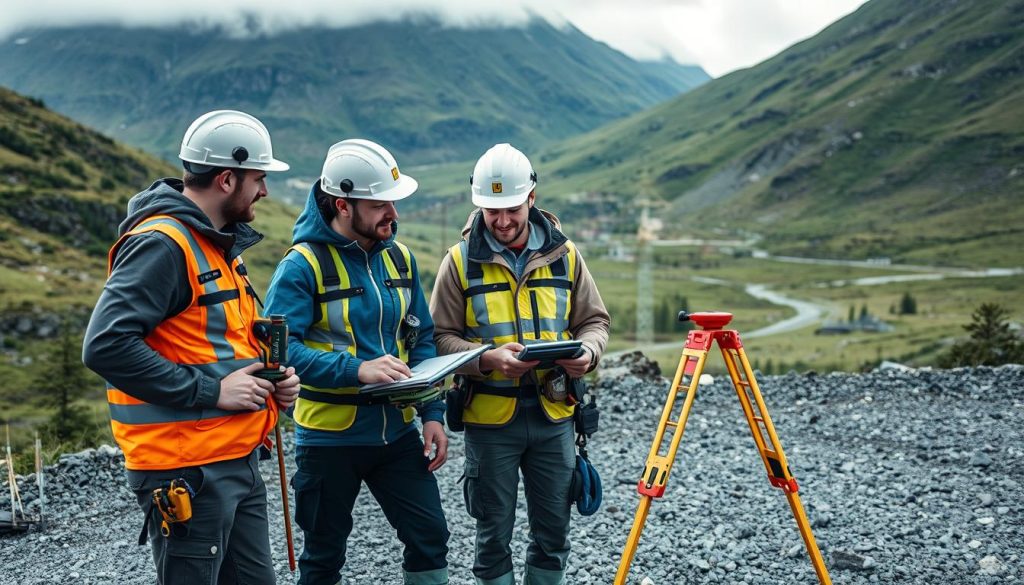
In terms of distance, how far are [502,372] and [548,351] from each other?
40 centimetres

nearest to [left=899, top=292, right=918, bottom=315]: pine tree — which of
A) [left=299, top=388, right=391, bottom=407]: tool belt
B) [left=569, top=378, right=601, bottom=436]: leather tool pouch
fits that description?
[left=569, top=378, right=601, bottom=436]: leather tool pouch

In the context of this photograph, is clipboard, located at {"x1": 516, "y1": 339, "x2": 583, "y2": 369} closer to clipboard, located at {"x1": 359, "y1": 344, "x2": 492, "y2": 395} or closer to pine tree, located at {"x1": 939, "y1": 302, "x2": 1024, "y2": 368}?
clipboard, located at {"x1": 359, "y1": 344, "x2": 492, "y2": 395}

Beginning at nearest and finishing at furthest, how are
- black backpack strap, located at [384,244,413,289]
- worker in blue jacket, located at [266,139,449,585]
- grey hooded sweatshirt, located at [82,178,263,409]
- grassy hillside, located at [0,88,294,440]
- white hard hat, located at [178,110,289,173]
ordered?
1. grey hooded sweatshirt, located at [82,178,263,409]
2. white hard hat, located at [178,110,289,173]
3. worker in blue jacket, located at [266,139,449,585]
4. black backpack strap, located at [384,244,413,289]
5. grassy hillside, located at [0,88,294,440]

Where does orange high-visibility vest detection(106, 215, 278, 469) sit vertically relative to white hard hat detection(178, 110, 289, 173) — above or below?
below

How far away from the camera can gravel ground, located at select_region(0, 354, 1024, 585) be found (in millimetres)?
6449

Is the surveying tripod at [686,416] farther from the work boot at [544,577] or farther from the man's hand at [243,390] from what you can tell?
the man's hand at [243,390]

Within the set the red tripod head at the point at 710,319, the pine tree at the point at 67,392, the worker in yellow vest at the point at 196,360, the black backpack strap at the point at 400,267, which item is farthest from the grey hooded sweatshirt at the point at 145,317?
the pine tree at the point at 67,392

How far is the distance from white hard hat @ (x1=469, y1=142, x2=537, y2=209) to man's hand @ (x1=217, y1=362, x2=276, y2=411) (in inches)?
69.4

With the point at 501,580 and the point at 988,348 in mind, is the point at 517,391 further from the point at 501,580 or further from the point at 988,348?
the point at 988,348

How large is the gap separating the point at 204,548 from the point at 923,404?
10.1m

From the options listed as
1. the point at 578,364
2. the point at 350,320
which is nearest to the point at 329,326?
the point at 350,320

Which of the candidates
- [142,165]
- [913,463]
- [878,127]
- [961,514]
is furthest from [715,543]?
[878,127]

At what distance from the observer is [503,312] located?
5.02 metres

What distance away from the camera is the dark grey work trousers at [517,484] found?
4.96m
